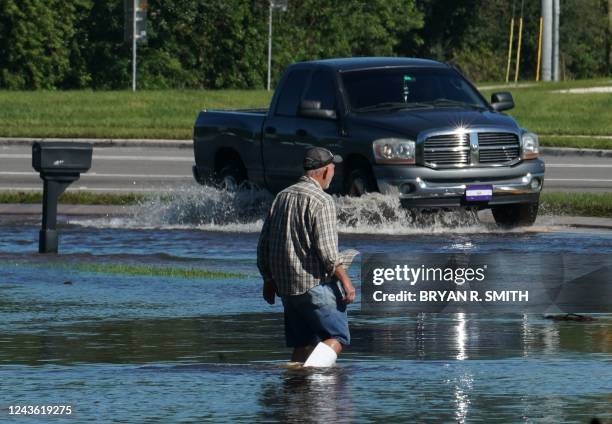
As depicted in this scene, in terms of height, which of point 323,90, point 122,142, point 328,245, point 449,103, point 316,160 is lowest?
point 122,142

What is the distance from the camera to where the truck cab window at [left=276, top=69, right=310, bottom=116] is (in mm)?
20438

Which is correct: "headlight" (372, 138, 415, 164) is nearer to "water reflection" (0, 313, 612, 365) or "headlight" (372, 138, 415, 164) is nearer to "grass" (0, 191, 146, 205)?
"grass" (0, 191, 146, 205)

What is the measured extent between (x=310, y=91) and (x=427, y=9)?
6550cm

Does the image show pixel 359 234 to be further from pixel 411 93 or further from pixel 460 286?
pixel 460 286

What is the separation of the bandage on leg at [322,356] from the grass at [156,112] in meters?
24.9

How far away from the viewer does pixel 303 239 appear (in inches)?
394

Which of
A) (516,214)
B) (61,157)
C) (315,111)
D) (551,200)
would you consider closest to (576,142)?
(551,200)

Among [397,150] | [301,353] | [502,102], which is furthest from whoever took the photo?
[502,102]

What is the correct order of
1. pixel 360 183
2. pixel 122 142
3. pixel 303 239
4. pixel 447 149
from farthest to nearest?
pixel 122 142 → pixel 360 183 → pixel 447 149 → pixel 303 239

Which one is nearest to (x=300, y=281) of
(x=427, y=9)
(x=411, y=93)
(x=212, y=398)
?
(x=212, y=398)

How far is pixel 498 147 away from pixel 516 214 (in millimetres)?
1091

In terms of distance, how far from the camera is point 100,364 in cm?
1065

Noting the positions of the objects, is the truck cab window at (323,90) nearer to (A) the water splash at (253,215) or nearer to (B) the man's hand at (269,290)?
(A) the water splash at (253,215)

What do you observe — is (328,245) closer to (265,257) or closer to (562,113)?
(265,257)
